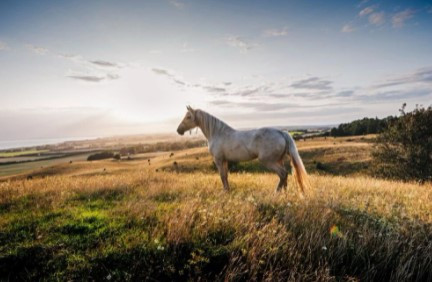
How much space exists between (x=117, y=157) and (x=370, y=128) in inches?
3074

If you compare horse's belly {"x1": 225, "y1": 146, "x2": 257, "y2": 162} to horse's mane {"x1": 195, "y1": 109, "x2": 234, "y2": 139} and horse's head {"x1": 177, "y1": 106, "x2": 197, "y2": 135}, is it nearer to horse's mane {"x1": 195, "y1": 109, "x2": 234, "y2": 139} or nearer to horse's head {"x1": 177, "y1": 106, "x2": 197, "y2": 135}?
horse's mane {"x1": 195, "y1": 109, "x2": 234, "y2": 139}

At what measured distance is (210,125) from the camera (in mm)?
9578

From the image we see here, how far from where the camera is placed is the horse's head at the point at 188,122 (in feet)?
32.3

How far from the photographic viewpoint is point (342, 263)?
4465mm

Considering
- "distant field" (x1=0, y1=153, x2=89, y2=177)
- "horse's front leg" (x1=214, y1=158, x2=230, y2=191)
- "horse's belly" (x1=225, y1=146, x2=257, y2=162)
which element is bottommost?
"distant field" (x1=0, y1=153, x2=89, y2=177)

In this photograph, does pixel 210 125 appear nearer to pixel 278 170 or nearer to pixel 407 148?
pixel 278 170

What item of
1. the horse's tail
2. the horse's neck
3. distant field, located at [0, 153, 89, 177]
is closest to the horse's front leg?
the horse's neck

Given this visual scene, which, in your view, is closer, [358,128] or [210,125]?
[210,125]

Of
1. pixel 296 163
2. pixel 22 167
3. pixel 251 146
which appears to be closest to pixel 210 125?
pixel 251 146

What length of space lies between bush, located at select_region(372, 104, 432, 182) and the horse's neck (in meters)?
A: 24.6

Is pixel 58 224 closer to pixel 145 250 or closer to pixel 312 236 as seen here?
pixel 145 250

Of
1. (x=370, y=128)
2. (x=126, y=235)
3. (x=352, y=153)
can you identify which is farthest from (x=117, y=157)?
(x=370, y=128)

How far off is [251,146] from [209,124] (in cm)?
203

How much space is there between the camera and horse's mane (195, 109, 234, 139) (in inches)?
371
